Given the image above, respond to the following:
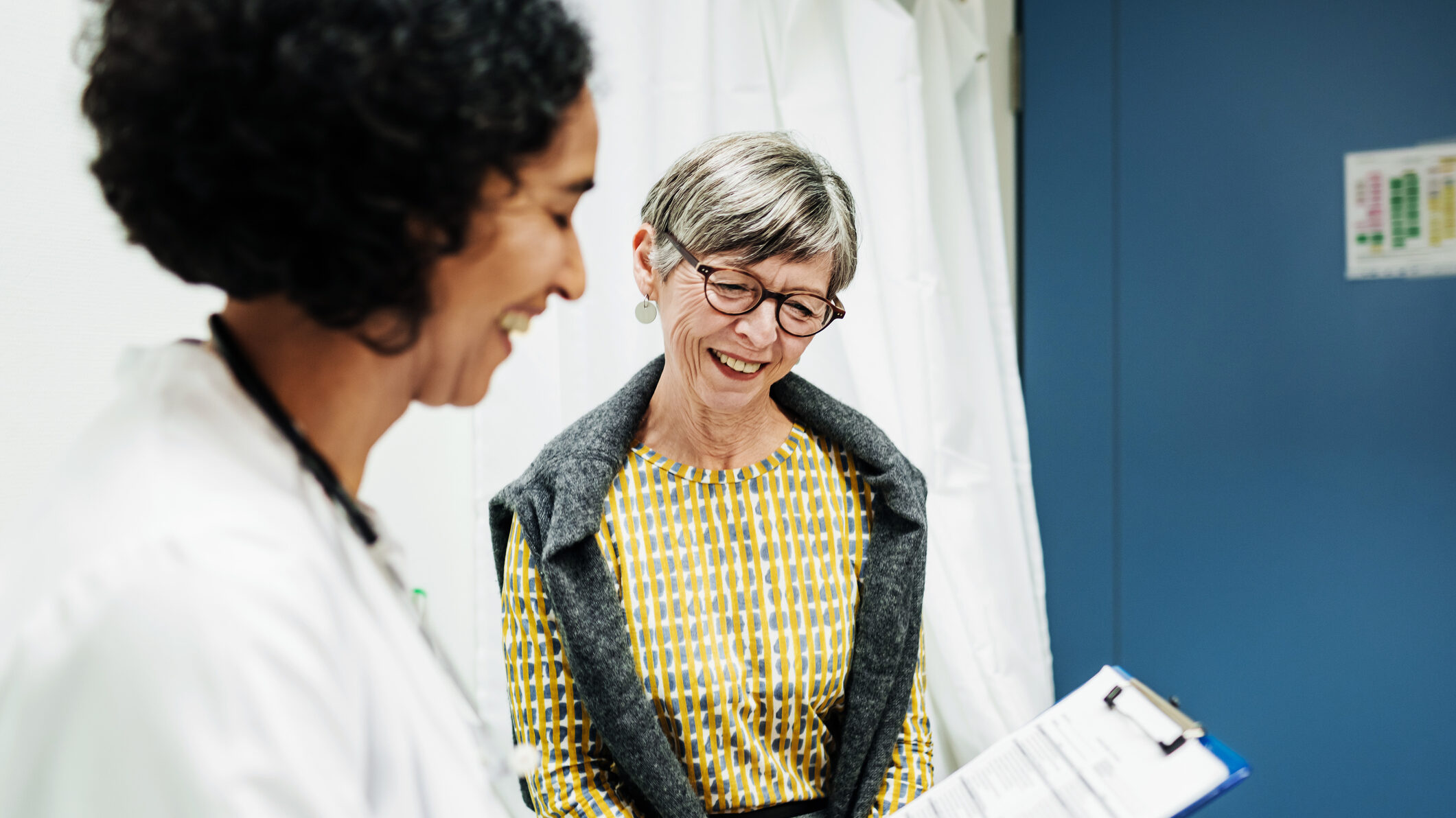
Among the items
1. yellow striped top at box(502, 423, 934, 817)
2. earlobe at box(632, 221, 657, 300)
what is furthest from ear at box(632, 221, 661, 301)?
yellow striped top at box(502, 423, 934, 817)

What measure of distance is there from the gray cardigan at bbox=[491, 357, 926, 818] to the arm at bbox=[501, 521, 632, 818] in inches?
1.8

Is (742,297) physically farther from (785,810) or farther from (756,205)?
(785,810)

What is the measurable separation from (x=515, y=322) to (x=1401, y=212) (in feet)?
5.74

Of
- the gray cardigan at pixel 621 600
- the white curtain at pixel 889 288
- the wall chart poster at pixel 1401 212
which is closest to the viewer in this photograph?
the gray cardigan at pixel 621 600

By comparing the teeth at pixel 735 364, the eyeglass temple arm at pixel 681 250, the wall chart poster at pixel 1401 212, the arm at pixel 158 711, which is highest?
the wall chart poster at pixel 1401 212

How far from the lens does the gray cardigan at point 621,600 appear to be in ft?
3.23

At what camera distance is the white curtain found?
1412mm

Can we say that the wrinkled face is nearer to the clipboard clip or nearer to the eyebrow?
the eyebrow

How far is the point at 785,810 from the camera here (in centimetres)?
108

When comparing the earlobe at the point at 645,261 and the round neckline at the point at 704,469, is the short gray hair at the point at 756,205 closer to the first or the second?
the earlobe at the point at 645,261

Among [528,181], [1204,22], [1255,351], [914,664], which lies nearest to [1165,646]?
[1255,351]

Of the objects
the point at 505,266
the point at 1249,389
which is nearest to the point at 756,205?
the point at 505,266

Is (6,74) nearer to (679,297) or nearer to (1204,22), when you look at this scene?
(679,297)

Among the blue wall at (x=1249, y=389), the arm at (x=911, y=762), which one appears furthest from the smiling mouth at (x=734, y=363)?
the blue wall at (x=1249, y=389)
